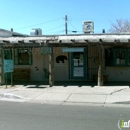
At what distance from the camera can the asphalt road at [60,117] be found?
546cm

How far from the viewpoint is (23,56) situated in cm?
1562

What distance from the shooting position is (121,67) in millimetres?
14211

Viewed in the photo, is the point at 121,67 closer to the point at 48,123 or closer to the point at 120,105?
the point at 120,105

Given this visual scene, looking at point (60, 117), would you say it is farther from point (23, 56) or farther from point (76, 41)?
point (23, 56)

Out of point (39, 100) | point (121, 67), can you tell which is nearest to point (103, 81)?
point (121, 67)

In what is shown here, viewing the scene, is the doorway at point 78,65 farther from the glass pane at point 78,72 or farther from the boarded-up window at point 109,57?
the boarded-up window at point 109,57

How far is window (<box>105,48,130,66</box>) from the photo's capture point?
13992 mm

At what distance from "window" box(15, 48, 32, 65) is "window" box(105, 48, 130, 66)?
544 cm

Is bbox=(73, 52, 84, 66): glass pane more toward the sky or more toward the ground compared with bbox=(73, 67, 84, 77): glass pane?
more toward the sky

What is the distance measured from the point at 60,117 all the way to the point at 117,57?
885cm

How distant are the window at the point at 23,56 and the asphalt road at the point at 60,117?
7.71m

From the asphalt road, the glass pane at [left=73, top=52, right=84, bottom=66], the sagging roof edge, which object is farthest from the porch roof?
the asphalt road

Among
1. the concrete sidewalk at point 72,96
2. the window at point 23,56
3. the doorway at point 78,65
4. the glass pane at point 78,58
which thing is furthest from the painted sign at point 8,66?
the glass pane at point 78,58

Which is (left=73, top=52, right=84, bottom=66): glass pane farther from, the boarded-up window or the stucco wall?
the stucco wall
